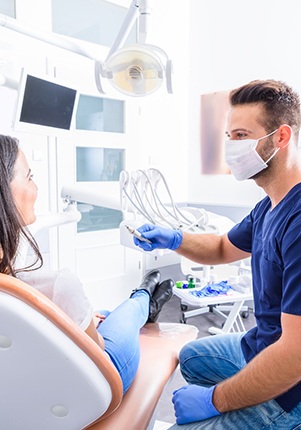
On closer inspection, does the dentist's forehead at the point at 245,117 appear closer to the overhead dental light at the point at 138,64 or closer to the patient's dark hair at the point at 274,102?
the patient's dark hair at the point at 274,102

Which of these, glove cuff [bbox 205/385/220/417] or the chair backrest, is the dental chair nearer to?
the chair backrest

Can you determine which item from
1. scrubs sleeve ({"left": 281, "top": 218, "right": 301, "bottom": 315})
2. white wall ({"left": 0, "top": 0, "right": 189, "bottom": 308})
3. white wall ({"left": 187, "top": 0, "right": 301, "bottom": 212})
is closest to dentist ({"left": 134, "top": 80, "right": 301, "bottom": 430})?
scrubs sleeve ({"left": 281, "top": 218, "right": 301, "bottom": 315})

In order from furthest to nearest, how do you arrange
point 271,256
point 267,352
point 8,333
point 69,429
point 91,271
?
point 91,271
point 271,256
point 267,352
point 69,429
point 8,333

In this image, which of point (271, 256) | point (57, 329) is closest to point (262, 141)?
point (271, 256)

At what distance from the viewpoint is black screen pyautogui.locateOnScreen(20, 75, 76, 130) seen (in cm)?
154

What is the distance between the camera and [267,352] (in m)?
0.88

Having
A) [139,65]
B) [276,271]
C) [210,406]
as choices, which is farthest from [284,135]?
[210,406]

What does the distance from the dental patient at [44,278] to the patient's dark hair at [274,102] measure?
2.40 feet

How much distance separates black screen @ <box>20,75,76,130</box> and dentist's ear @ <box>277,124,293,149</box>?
1.03m

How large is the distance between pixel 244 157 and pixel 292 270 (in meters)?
0.43

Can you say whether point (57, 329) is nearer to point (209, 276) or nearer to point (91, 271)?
point (209, 276)

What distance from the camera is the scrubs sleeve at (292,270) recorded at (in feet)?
2.86

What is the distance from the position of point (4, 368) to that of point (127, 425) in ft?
1.17

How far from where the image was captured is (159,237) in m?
1.41
